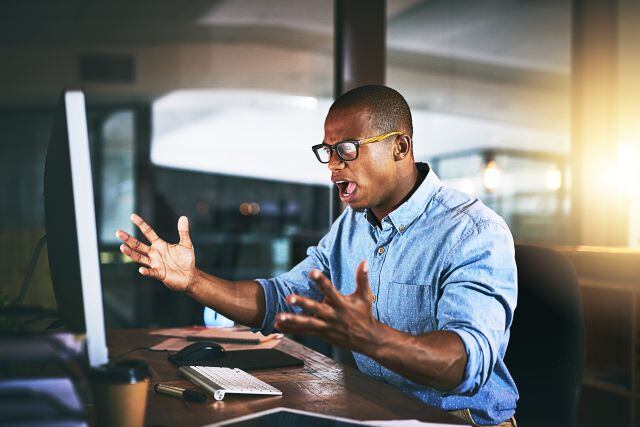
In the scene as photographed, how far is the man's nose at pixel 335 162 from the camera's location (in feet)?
5.58

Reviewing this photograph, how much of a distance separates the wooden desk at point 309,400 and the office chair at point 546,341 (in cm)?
53

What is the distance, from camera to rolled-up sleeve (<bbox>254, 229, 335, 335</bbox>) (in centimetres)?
183

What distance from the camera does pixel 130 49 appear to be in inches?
179

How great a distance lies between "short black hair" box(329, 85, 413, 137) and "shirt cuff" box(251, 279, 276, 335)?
0.55m

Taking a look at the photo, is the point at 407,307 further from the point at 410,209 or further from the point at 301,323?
the point at 301,323

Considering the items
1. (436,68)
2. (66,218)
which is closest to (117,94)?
(436,68)

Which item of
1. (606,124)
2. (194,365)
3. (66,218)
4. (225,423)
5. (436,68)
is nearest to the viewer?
(66,218)

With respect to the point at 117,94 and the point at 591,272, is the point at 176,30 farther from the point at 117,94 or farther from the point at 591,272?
the point at 591,272

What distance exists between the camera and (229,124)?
4691 mm

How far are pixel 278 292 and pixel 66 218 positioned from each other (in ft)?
3.29

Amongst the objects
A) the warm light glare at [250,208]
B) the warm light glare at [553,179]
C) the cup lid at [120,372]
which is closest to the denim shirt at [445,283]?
the cup lid at [120,372]

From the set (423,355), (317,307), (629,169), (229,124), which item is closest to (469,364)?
(423,355)

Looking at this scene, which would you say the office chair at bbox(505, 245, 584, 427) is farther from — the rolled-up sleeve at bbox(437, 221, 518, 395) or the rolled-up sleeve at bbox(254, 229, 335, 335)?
the rolled-up sleeve at bbox(254, 229, 335, 335)

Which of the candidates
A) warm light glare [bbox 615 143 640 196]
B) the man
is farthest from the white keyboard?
warm light glare [bbox 615 143 640 196]
